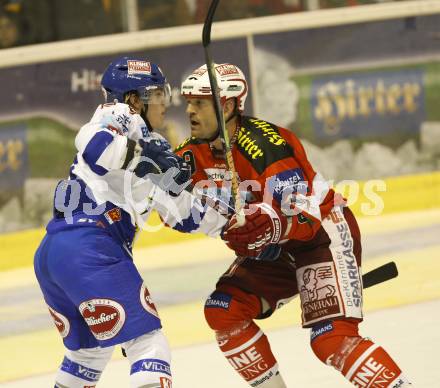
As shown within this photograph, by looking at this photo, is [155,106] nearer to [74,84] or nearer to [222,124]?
[222,124]

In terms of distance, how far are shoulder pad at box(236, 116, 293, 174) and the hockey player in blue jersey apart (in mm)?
217

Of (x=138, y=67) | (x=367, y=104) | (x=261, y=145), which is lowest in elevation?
(x=367, y=104)

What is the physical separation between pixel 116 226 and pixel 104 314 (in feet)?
1.18

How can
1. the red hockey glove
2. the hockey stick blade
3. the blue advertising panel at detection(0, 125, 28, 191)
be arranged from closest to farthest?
the red hockey glove
the hockey stick blade
the blue advertising panel at detection(0, 125, 28, 191)

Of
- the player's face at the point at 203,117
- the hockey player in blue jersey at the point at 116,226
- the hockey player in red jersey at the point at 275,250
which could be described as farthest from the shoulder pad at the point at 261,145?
the hockey player in blue jersey at the point at 116,226

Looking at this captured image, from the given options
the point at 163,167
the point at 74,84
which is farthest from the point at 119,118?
the point at 74,84

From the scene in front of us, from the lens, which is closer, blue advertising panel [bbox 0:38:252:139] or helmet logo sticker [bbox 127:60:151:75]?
helmet logo sticker [bbox 127:60:151:75]

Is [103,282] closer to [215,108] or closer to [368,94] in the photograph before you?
[215,108]

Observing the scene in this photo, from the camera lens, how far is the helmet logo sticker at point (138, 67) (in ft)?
14.7

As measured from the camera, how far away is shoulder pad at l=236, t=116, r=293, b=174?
450cm

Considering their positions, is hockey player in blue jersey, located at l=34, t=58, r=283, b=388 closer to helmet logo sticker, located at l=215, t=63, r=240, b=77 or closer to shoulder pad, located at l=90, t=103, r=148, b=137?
shoulder pad, located at l=90, t=103, r=148, b=137

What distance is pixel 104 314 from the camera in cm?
413

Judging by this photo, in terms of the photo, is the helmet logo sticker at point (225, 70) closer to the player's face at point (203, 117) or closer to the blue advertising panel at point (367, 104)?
the player's face at point (203, 117)

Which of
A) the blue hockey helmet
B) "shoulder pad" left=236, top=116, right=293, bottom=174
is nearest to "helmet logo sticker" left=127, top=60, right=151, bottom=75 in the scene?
the blue hockey helmet
